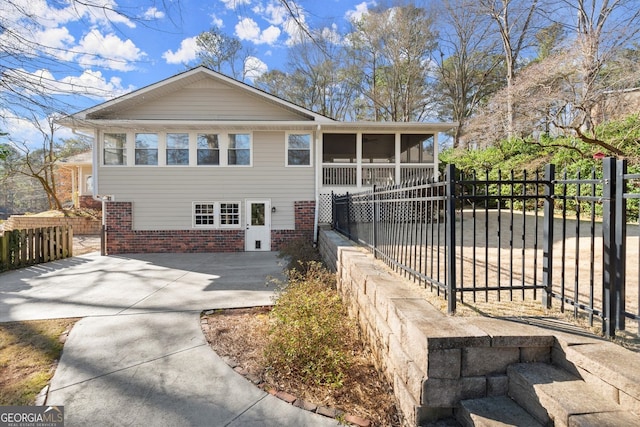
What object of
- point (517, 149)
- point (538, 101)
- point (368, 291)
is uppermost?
point (538, 101)

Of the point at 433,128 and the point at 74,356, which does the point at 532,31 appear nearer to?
the point at 433,128

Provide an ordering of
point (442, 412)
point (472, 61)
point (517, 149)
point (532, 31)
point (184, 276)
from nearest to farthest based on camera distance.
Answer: point (442, 412)
point (184, 276)
point (517, 149)
point (532, 31)
point (472, 61)

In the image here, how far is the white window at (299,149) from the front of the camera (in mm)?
11539

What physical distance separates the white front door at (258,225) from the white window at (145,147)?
371 cm

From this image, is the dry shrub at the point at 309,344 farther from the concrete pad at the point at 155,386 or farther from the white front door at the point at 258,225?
the white front door at the point at 258,225

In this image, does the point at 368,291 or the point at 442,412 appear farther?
the point at 368,291

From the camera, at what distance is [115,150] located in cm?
1121

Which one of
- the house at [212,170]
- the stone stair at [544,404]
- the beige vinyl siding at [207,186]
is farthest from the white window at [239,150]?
the stone stair at [544,404]

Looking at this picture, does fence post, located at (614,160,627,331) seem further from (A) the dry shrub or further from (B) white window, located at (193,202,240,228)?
(B) white window, located at (193,202,240,228)

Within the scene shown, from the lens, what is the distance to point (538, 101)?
37.6ft

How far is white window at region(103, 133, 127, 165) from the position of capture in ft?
36.6

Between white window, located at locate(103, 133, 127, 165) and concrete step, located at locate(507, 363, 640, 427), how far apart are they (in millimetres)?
12492

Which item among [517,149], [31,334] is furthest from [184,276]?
[517,149]

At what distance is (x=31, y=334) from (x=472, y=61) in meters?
25.6
